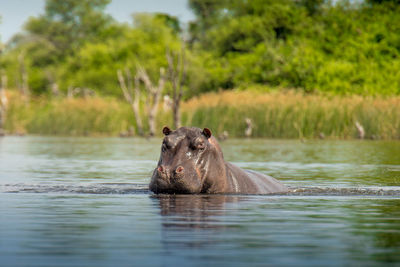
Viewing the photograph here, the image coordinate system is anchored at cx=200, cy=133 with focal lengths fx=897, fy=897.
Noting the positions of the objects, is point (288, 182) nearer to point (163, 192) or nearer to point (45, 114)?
point (163, 192)

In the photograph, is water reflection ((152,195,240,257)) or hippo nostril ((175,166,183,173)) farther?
hippo nostril ((175,166,183,173))

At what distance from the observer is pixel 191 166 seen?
10.4 metres

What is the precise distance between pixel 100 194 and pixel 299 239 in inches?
207

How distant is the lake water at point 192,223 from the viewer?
6102 mm

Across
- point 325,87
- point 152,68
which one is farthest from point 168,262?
point 152,68

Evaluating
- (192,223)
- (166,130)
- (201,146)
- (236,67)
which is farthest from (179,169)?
(236,67)

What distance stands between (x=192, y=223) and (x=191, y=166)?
93.2 inches

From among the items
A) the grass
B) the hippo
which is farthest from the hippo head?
the grass

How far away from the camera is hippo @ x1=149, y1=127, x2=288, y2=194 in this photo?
10.2 m

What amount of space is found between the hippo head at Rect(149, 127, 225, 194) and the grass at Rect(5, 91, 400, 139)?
26.4 meters

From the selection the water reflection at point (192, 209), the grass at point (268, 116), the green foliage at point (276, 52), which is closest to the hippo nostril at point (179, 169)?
the water reflection at point (192, 209)

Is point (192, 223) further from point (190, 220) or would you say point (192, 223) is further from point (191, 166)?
point (191, 166)

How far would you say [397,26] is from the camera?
56156 millimetres

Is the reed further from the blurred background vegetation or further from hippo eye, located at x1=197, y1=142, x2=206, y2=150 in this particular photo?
hippo eye, located at x1=197, y1=142, x2=206, y2=150
